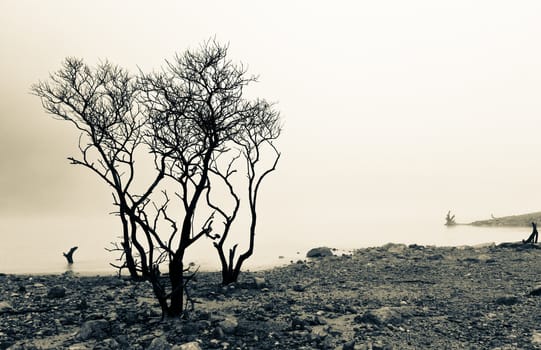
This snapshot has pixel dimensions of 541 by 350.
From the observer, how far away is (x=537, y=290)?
17438 mm

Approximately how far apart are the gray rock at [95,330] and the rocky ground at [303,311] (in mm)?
29

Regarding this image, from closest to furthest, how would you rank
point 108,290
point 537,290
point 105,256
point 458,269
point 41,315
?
point 41,315 → point 537,290 → point 108,290 → point 458,269 → point 105,256

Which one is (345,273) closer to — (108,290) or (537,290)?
(537,290)

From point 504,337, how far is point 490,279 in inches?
372

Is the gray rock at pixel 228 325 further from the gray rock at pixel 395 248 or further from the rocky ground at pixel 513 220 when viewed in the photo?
the rocky ground at pixel 513 220

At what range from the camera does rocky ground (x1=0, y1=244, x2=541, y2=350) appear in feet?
41.7

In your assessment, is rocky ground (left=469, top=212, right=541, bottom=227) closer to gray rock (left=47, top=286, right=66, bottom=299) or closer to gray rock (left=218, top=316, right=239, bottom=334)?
gray rock (left=218, top=316, right=239, bottom=334)

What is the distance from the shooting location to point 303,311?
52.5 feet

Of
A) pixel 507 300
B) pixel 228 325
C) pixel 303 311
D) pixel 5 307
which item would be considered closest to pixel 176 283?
pixel 228 325

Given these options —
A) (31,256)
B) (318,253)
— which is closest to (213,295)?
(318,253)

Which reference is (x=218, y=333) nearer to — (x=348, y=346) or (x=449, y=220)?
(x=348, y=346)

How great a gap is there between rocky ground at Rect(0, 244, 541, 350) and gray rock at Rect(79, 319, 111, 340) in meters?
0.03

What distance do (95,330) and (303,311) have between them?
22.1 feet

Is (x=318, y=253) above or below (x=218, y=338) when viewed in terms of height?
above
